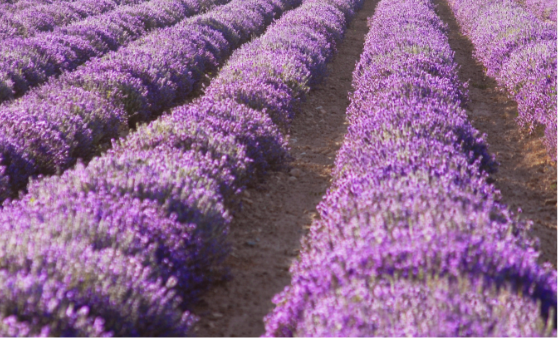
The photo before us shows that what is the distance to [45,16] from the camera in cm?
1089

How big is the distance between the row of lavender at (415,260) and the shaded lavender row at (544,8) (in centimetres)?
1340

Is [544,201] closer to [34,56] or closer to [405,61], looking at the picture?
[405,61]

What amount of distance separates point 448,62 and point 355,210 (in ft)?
17.4

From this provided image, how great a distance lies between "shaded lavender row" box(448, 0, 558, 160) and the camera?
20.6ft

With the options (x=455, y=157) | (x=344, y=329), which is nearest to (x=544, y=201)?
(x=455, y=157)

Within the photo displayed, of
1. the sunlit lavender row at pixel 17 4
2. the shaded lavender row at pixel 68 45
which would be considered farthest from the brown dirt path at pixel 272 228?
the sunlit lavender row at pixel 17 4

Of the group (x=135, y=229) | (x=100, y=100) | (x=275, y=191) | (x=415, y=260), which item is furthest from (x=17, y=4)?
(x=415, y=260)

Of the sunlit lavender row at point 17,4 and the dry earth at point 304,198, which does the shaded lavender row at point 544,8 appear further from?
the sunlit lavender row at point 17,4

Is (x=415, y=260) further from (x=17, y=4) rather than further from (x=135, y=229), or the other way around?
(x=17, y=4)

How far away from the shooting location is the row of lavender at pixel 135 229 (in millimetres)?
2164

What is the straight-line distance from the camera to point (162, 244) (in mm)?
2877

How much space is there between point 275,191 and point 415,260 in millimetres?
2697

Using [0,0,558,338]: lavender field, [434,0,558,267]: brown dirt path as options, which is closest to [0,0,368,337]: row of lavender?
[0,0,558,338]: lavender field

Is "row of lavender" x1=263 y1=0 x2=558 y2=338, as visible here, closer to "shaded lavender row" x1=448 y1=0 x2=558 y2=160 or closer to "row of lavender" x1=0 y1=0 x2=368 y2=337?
"row of lavender" x1=0 y1=0 x2=368 y2=337
